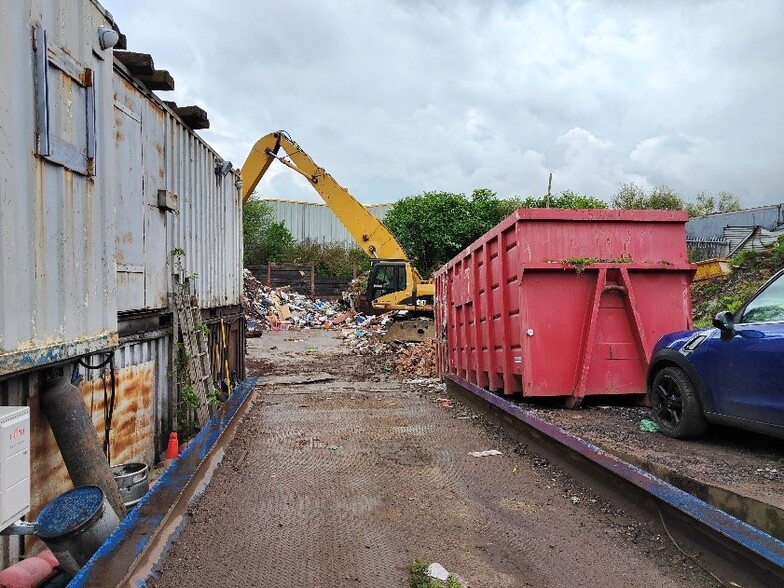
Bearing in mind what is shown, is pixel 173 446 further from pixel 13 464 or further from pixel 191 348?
pixel 13 464

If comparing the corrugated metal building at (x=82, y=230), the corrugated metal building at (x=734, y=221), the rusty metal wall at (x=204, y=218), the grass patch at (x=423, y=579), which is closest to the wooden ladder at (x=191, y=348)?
the corrugated metal building at (x=82, y=230)

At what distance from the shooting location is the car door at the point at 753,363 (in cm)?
424

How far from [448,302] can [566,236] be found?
12.0 feet

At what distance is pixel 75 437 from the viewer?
12.1 feet

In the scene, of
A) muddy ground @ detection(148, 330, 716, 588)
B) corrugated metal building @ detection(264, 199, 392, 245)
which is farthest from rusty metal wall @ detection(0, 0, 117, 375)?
corrugated metal building @ detection(264, 199, 392, 245)

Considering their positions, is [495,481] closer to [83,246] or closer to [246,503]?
[246,503]

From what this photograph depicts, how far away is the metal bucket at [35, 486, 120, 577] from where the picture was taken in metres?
2.93

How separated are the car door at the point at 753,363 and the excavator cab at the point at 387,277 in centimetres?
1558

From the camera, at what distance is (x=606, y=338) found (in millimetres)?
6457

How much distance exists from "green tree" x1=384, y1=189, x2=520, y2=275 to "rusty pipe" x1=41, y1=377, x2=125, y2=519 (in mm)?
24968

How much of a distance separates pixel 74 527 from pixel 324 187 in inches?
653

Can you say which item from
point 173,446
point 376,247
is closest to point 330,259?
point 376,247

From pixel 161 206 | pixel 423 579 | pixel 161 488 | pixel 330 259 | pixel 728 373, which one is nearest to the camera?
pixel 423 579

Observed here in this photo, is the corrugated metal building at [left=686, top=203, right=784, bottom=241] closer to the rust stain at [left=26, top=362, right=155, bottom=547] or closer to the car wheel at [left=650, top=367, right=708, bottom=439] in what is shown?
the car wheel at [left=650, top=367, right=708, bottom=439]
